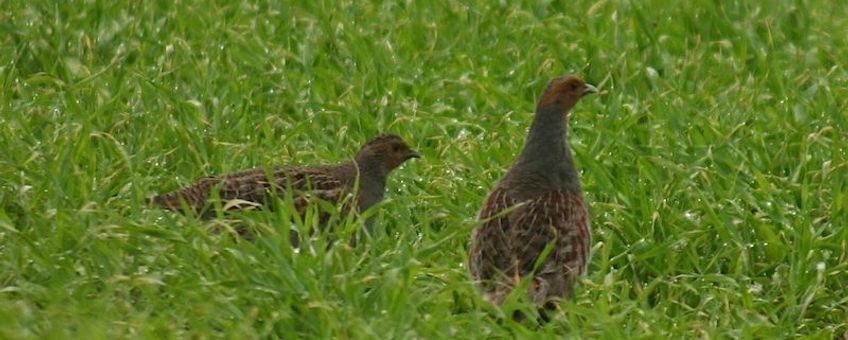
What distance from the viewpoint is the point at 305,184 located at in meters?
9.16

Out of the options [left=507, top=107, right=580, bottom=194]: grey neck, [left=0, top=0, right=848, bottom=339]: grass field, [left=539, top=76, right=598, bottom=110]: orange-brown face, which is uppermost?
[left=539, top=76, right=598, bottom=110]: orange-brown face

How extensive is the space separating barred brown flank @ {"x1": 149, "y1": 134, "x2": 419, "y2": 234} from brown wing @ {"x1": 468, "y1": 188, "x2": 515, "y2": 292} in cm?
56

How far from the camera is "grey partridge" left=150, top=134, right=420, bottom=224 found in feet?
29.1

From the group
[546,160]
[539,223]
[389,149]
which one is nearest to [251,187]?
[389,149]

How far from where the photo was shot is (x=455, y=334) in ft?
24.4

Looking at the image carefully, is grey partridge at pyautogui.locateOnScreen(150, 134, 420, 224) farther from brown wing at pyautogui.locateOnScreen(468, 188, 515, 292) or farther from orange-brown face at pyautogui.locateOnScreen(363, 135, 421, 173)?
brown wing at pyautogui.locateOnScreen(468, 188, 515, 292)

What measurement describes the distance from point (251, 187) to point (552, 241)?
148 cm

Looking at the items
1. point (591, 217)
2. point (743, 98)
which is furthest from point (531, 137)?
point (743, 98)

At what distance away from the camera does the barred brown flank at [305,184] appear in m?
8.87

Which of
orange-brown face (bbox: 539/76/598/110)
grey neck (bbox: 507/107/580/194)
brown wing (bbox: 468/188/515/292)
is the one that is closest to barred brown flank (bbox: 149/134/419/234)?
brown wing (bbox: 468/188/515/292)

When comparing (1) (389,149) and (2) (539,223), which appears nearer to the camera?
(2) (539,223)

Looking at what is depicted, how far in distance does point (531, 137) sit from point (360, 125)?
194cm

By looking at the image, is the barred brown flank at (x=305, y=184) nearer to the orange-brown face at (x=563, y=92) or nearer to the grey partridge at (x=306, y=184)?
the grey partridge at (x=306, y=184)

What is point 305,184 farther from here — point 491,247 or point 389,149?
point 491,247
